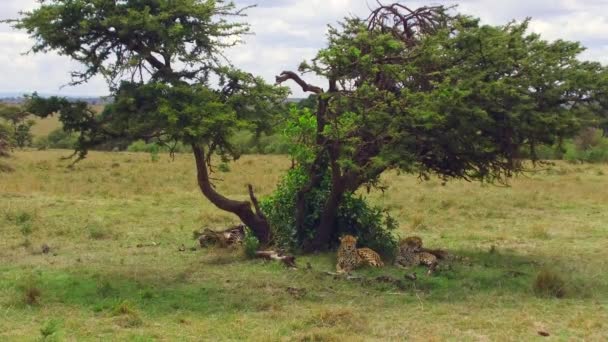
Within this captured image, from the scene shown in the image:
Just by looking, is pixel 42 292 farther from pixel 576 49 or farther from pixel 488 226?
pixel 488 226

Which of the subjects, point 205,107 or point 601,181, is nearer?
point 205,107

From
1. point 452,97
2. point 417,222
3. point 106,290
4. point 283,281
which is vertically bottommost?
point 106,290

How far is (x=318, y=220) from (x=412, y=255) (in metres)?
2.10

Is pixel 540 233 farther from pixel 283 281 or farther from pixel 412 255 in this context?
pixel 283 281

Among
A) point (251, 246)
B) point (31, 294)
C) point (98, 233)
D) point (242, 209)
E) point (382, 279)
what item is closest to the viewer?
point (31, 294)

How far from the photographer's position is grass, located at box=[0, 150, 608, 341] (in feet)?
26.5

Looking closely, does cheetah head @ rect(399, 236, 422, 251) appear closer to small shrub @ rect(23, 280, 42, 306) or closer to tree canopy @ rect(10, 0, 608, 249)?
tree canopy @ rect(10, 0, 608, 249)

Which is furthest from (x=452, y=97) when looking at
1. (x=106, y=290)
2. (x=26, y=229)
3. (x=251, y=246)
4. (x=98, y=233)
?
(x=26, y=229)

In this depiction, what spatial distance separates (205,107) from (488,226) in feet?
27.6

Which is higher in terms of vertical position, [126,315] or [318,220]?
[318,220]

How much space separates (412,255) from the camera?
11.4 m

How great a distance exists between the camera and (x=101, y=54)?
1078 cm

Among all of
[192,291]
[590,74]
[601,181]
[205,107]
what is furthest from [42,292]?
[601,181]

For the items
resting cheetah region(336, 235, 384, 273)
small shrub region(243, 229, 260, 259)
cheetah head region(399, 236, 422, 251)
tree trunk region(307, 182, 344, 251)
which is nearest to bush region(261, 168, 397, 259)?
tree trunk region(307, 182, 344, 251)
